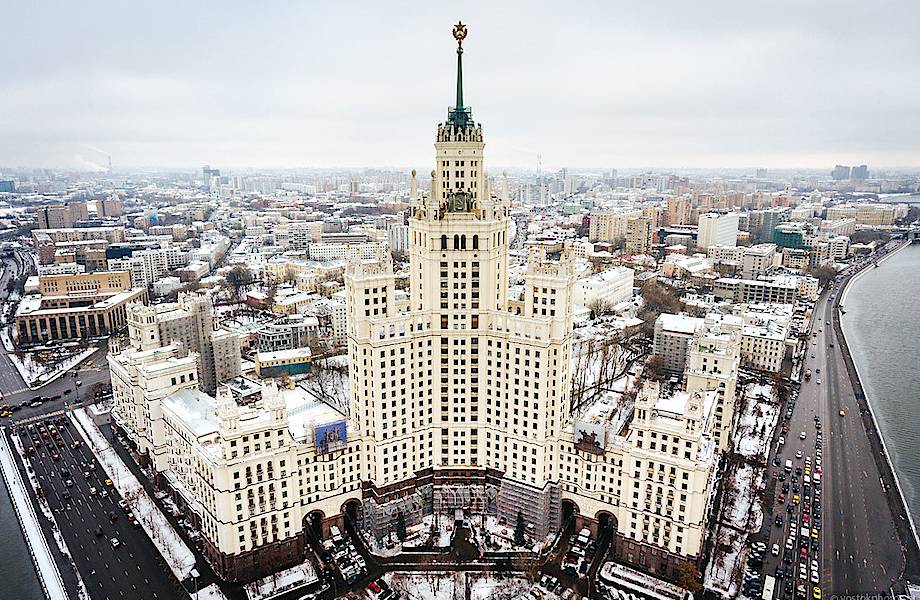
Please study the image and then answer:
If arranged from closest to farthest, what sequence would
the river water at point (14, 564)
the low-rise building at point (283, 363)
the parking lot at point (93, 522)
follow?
the river water at point (14, 564) < the parking lot at point (93, 522) < the low-rise building at point (283, 363)

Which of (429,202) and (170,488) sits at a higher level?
(429,202)

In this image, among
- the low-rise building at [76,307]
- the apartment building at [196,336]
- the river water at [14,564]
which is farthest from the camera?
the low-rise building at [76,307]

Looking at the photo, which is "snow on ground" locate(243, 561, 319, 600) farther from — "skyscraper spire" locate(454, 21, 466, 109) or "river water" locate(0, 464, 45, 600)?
"skyscraper spire" locate(454, 21, 466, 109)

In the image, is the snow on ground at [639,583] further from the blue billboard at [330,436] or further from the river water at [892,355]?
the river water at [892,355]

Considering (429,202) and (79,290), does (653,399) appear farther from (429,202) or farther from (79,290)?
(79,290)

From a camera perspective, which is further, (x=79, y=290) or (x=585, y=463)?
(x=79, y=290)

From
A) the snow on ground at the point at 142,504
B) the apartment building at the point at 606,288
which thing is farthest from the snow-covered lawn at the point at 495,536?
the apartment building at the point at 606,288

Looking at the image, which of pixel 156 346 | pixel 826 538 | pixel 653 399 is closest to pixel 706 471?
pixel 653 399
